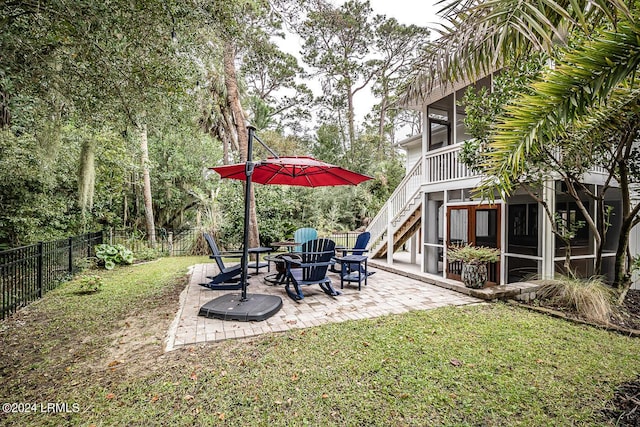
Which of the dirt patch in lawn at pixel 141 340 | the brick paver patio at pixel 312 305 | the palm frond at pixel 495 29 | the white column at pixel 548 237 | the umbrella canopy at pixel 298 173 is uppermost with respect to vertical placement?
the palm frond at pixel 495 29

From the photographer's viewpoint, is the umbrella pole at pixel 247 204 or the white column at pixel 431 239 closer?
the umbrella pole at pixel 247 204

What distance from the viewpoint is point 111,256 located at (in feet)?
27.9

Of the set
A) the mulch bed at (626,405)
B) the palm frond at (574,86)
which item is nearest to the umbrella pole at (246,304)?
the palm frond at (574,86)

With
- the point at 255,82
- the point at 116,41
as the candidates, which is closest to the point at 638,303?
the point at 116,41

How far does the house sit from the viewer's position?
18.1 feet

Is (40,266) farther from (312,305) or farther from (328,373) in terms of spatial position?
(328,373)

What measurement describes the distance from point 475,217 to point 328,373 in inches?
199

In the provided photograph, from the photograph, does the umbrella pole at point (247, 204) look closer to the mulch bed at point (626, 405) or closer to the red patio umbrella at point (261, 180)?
the red patio umbrella at point (261, 180)

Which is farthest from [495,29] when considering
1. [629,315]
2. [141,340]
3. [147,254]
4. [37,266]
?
[147,254]

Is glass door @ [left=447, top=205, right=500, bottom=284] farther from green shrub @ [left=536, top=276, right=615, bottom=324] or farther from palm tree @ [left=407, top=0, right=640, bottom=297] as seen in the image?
palm tree @ [left=407, top=0, right=640, bottom=297]

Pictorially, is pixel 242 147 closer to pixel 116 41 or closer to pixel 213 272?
pixel 213 272

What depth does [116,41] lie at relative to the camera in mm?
3932

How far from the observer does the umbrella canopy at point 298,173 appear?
530 cm

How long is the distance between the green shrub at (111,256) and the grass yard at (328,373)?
174 inches
